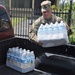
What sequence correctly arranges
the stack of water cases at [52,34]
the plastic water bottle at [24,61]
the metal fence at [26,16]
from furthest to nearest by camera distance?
the metal fence at [26,16] → the stack of water cases at [52,34] → the plastic water bottle at [24,61]

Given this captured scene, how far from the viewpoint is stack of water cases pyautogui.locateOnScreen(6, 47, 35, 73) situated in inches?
116

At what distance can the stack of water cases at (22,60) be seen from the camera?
116 inches

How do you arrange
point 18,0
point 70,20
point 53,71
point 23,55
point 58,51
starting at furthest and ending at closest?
point 18,0
point 70,20
point 58,51
point 53,71
point 23,55

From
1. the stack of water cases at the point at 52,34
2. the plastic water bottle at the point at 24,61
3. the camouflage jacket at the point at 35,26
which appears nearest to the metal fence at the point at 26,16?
the camouflage jacket at the point at 35,26

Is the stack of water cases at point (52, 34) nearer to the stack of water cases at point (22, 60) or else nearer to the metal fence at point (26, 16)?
the stack of water cases at point (22, 60)

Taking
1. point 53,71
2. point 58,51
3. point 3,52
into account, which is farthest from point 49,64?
point 3,52

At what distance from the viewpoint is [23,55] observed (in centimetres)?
294

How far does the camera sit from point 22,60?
2.93 meters

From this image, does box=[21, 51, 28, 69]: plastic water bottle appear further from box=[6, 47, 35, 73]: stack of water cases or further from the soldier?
the soldier

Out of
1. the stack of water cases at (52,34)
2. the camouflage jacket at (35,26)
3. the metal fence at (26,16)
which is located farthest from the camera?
the metal fence at (26,16)

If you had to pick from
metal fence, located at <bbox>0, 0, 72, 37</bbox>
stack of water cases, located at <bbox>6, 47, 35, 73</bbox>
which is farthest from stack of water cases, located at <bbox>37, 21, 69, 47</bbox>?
metal fence, located at <bbox>0, 0, 72, 37</bbox>

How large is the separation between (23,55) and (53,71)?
568 mm

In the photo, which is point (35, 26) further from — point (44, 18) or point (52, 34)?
point (52, 34)

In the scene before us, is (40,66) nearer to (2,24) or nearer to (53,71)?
(53,71)
